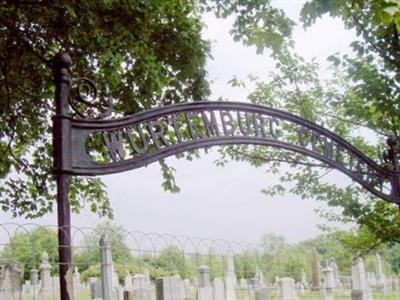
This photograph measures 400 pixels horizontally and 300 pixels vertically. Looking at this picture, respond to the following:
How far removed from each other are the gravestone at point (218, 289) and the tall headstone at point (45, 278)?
6.05 feet

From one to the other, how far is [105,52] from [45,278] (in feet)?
10.9

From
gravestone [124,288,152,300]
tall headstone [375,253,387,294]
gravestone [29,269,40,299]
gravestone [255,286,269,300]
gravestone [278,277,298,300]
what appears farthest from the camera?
tall headstone [375,253,387,294]

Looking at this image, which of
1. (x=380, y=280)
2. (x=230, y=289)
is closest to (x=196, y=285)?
(x=230, y=289)

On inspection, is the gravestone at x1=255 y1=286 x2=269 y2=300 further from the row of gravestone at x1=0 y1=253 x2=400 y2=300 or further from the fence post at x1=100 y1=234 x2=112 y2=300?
the fence post at x1=100 y1=234 x2=112 y2=300

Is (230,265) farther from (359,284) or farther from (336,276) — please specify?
(336,276)

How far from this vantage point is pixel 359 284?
8742 mm

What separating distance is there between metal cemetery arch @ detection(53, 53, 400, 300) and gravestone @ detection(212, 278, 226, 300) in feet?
6.49

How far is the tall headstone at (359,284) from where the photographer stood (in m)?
8.28

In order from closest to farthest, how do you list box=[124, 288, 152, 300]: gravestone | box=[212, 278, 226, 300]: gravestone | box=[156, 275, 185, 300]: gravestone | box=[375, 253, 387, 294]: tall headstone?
box=[156, 275, 185, 300]: gravestone
box=[124, 288, 152, 300]: gravestone
box=[212, 278, 226, 300]: gravestone
box=[375, 253, 387, 294]: tall headstone

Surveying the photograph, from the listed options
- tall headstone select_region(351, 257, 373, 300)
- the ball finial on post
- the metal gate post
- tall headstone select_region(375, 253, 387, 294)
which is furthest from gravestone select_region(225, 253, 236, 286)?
tall headstone select_region(375, 253, 387, 294)

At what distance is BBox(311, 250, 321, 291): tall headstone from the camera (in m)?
6.42

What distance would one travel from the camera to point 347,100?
848 cm

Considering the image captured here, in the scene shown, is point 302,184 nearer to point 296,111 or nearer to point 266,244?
point 296,111

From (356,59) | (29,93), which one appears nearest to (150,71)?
(29,93)
